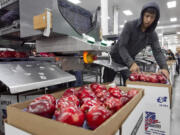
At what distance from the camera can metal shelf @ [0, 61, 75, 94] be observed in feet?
3.00

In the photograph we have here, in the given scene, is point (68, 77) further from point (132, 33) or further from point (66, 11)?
point (132, 33)

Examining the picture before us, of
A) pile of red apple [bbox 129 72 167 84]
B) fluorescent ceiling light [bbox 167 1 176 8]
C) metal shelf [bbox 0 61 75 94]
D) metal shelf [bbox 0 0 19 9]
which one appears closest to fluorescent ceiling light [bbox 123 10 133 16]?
fluorescent ceiling light [bbox 167 1 176 8]

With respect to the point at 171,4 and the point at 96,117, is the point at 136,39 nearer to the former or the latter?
the point at 96,117

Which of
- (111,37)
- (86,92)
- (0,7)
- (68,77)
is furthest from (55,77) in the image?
(111,37)

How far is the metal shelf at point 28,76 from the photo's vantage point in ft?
3.00

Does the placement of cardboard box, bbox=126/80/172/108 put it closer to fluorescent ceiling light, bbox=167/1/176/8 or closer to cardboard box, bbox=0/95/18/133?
cardboard box, bbox=0/95/18/133

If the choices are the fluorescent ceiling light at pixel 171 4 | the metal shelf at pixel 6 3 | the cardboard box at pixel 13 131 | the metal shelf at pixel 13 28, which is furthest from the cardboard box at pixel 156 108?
the fluorescent ceiling light at pixel 171 4

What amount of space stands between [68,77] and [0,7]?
113 cm

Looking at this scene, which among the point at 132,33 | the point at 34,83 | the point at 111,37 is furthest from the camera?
the point at 111,37

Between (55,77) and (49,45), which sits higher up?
(49,45)

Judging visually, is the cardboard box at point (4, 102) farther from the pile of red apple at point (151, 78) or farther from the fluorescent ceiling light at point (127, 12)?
the fluorescent ceiling light at point (127, 12)

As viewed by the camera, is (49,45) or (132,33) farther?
(132,33)

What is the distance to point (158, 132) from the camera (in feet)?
4.34

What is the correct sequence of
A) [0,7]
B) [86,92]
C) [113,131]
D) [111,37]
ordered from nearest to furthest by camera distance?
1. [113,131]
2. [86,92]
3. [0,7]
4. [111,37]
